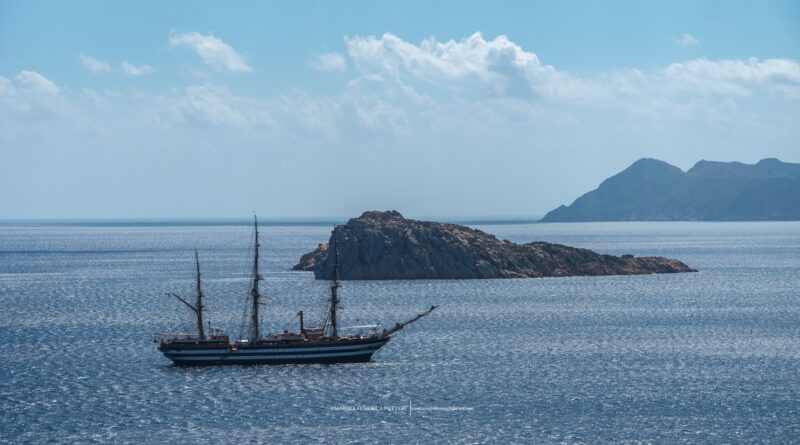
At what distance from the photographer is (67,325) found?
348 ft

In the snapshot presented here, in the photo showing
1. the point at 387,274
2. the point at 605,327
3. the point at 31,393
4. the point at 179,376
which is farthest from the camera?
the point at 387,274

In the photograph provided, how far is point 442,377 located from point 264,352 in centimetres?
1513

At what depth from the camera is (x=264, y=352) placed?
83125 millimetres

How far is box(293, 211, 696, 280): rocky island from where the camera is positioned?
161 meters

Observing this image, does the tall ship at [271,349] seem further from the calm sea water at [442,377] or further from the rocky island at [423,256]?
the rocky island at [423,256]

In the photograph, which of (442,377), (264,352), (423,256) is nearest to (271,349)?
(264,352)

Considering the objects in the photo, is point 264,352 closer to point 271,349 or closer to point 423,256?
point 271,349

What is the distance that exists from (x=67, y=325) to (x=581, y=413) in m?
59.5

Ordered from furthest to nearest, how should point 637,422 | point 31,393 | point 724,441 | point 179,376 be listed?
1. point 179,376
2. point 31,393
3. point 637,422
4. point 724,441

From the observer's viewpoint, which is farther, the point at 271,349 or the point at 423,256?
the point at 423,256

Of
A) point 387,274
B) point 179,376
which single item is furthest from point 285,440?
point 387,274

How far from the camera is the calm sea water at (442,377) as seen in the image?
2350 inches

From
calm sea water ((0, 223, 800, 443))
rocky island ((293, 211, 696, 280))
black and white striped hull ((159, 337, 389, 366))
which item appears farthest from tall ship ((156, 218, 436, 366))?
rocky island ((293, 211, 696, 280))

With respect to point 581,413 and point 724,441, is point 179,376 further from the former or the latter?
point 724,441
